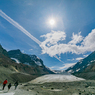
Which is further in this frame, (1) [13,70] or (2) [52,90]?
(1) [13,70]

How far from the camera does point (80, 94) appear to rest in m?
18.5

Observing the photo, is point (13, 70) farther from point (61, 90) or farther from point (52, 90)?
point (61, 90)

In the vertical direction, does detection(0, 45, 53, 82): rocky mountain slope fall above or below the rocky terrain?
above

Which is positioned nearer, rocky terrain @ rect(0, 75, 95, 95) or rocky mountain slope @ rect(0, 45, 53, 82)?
rocky terrain @ rect(0, 75, 95, 95)

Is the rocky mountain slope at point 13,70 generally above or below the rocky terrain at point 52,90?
above

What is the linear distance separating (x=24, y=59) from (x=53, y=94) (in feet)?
597

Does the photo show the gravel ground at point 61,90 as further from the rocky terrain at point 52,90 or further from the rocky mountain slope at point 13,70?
the rocky mountain slope at point 13,70

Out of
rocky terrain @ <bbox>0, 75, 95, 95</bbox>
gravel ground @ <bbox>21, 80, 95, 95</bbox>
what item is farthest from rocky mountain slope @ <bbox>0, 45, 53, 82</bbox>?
gravel ground @ <bbox>21, 80, 95, 95</bbox>

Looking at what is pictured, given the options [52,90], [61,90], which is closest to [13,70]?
[52,90]

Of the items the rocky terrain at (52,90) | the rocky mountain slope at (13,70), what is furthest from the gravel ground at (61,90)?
the rocky mountain slope at (13,70)

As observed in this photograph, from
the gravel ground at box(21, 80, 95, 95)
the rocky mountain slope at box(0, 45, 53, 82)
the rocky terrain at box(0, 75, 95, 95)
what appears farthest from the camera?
the rocky mountain slope at box(0, 45, 53, 82)

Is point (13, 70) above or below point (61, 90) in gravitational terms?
above

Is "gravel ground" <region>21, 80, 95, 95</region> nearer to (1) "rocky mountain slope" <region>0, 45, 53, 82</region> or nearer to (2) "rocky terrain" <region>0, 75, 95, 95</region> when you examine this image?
(2) "rocky terrain" <region>0, 75, 95, 95</region>

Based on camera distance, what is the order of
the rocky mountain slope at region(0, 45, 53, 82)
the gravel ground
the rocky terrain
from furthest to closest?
the rocky mountain slope at region(0, 45, 53, 82)
the gravel ground
the rocky terrain
